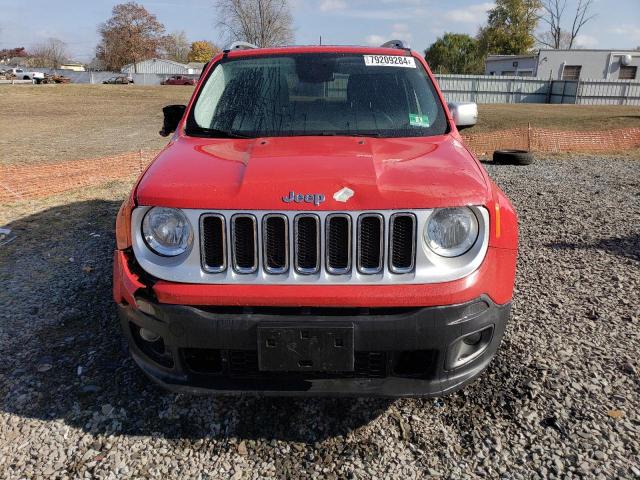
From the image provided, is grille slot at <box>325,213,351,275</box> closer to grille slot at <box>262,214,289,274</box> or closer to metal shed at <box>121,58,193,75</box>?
grille slot at <box>262,214,289,274</box>

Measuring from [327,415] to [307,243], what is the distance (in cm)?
109

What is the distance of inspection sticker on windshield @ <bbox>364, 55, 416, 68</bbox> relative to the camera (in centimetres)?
377

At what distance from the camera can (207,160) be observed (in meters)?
2.64

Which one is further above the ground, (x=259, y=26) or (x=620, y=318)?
(x=259, y=26)

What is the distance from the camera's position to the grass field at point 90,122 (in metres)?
14.1

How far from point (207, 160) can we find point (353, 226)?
895 millimetres

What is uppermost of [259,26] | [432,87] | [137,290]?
[259,26]

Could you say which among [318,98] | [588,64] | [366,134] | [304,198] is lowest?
[304,198]

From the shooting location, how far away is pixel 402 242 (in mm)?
2270

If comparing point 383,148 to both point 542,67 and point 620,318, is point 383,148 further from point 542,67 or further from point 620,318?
point 542,67

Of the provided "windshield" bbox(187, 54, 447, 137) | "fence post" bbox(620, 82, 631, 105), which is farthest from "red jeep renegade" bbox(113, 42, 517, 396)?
"fence post" bbox(620, 82, 631, 105)

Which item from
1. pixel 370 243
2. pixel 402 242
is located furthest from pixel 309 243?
pixel 402 242

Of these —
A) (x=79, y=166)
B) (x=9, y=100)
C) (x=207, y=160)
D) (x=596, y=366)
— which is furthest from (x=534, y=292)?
(x=9, y=100)

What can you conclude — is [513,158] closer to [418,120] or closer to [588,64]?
[418,120]
